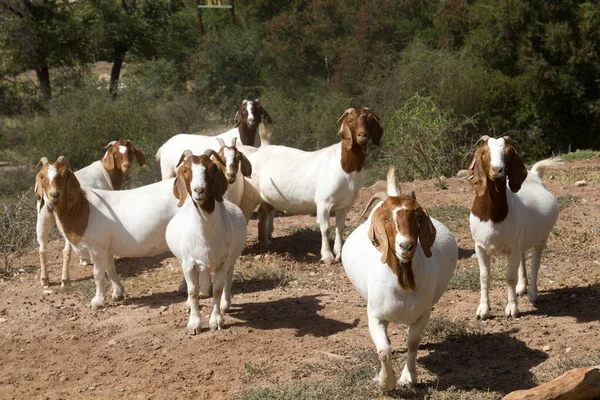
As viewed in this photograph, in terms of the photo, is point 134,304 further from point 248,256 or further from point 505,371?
point 505,371

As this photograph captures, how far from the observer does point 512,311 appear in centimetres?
765

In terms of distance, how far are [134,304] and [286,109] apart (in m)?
17.2

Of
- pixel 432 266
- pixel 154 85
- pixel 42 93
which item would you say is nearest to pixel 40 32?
pixel 42 93

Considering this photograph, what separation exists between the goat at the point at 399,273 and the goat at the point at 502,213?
4.08ft

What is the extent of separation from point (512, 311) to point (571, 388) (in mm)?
2291

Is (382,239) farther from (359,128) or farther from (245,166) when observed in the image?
(359,128)

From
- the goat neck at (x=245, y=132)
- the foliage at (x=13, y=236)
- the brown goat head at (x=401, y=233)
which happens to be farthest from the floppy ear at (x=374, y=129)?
the foliage at (x=13, y=236)

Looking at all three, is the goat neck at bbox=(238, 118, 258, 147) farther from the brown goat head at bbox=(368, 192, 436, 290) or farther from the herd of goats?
the brown goat head at bbox=(368, 192, 436, 290)

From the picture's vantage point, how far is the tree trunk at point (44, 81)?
103ft

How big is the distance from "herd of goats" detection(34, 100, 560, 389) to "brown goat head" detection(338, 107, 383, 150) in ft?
0.05

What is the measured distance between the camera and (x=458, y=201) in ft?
41.4

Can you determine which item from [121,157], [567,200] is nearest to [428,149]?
[567,200]

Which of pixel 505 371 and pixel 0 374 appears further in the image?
pixel 0 374

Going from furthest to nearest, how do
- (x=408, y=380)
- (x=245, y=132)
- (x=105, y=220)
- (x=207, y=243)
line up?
(x=245, y=132)
(x=105, y=220)
(x=207, y=243)
(x=408, y=380)
